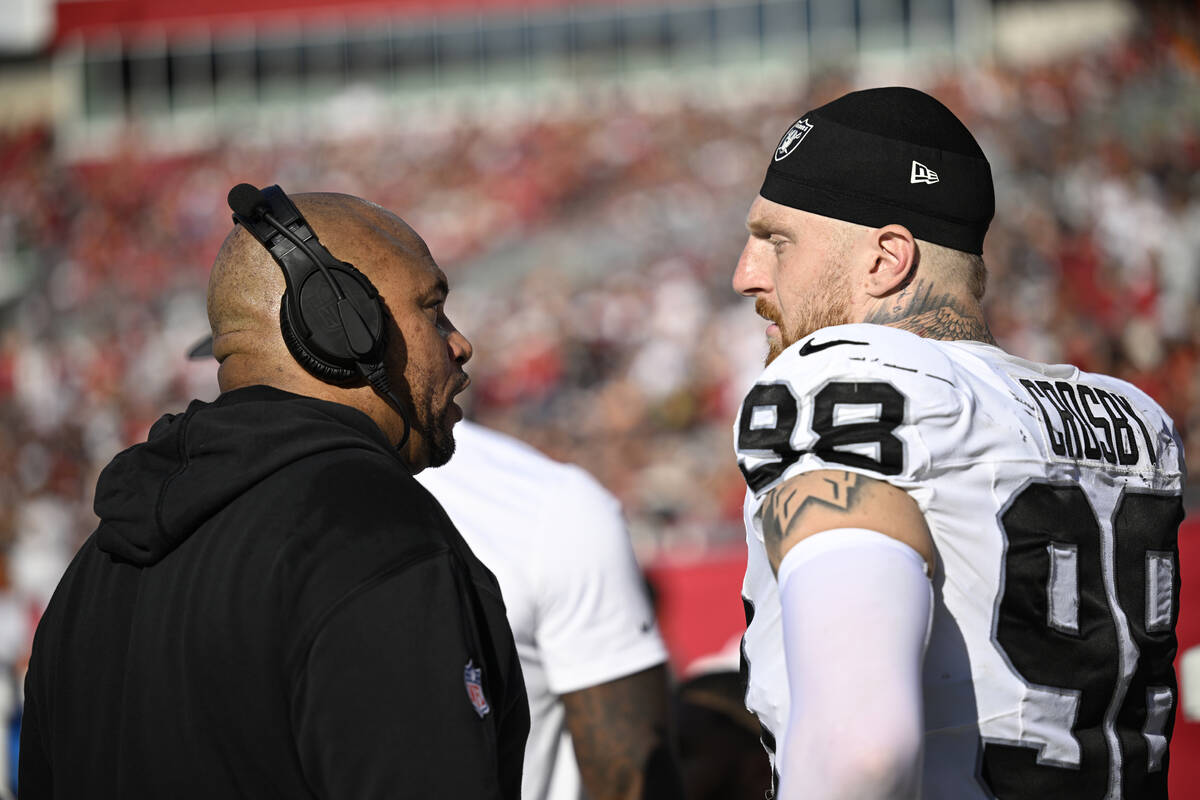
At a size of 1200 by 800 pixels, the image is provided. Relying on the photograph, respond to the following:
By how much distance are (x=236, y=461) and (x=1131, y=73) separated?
631 inches

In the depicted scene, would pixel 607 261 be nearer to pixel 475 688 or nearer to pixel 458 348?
pixel 458 348

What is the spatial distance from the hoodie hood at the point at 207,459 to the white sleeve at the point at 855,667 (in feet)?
1.81

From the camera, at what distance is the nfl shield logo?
1293 mm

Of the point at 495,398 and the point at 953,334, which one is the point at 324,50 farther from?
the point at 953,334

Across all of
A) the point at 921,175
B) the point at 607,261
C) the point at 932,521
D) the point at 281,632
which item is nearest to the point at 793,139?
the point at 921,175

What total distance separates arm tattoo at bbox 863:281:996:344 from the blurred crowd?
18.5 ft

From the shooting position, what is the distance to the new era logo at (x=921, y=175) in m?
1.66

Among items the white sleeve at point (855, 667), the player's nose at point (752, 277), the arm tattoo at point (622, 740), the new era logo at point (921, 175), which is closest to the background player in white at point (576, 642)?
the arm tattoo at point (622, 740)

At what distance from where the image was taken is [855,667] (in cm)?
116

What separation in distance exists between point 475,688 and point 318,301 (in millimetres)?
517

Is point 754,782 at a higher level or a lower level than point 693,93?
lower

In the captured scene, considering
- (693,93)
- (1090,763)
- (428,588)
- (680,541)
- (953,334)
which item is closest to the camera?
(428,588)

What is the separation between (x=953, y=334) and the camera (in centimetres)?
162

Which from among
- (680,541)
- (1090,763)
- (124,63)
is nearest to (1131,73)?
(680,541)
